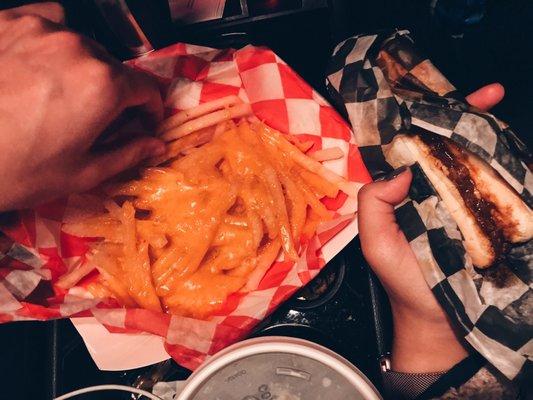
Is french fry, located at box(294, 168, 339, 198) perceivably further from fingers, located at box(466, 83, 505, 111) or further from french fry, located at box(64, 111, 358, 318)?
fingers, located at box(466, 83, 505, 111)

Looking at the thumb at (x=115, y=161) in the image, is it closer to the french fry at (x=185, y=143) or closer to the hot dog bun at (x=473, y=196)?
the french fry at (x=185, y=143)

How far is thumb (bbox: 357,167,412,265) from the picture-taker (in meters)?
1.27

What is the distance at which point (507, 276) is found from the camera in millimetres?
1267

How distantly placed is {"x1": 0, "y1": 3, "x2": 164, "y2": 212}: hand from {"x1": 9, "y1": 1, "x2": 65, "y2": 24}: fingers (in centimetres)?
11

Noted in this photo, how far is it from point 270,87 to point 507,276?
1087mm

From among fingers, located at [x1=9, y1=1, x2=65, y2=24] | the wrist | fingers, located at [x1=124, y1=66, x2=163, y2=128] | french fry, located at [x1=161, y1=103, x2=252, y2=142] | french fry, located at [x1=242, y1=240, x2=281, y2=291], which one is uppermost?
fingers, located at [x1=9, y1=1, x2=65, y2=24]

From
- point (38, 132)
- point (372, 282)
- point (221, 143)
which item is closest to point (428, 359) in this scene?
point (372, 282)

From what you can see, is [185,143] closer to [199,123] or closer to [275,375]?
[199,123]

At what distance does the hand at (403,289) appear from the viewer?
130 cm

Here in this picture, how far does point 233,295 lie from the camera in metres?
1.49

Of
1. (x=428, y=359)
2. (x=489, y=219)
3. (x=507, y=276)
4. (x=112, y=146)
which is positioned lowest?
(x=428, y=359)

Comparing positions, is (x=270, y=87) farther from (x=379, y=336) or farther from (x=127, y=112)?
(x=379, y=336)

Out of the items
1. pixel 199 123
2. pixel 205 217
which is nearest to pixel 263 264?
pixel 205 217

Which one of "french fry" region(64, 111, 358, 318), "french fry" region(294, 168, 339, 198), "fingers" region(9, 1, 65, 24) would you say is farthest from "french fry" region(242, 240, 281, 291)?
"fingers" region(9, 1, 65, 24)
